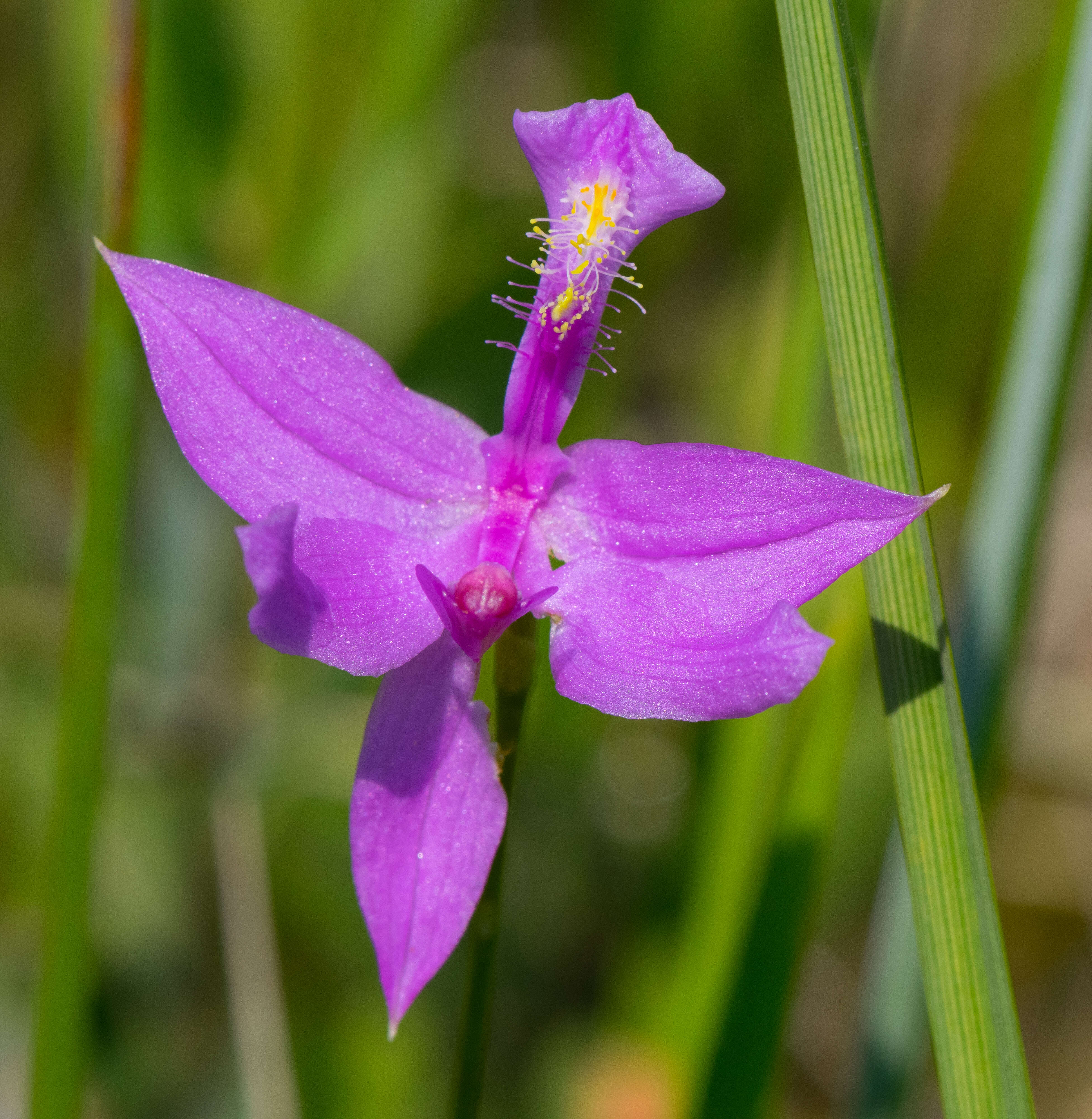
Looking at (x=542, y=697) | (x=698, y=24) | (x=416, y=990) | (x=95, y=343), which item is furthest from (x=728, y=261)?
(x=416, y=990)

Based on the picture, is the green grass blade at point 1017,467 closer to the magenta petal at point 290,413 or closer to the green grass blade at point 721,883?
the green grass blade at point 721,883

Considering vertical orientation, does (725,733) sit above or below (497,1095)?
above

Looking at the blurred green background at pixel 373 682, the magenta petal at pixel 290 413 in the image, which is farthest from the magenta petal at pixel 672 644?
the blurred green background at pixel 373 682

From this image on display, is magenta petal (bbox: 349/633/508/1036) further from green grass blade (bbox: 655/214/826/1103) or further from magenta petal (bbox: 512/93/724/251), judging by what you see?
green grass blade (bbox: 655/214/826/1103)

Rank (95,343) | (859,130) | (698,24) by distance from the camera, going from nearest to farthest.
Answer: (859,130)
(95,343)
(698,24)

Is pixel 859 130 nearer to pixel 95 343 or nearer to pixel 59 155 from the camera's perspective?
pixel 95 343

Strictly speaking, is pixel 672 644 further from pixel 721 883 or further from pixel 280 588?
pixel 721 883

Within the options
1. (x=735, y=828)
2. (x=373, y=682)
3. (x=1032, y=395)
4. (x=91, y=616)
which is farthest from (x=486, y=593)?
(x=373, y=682)
